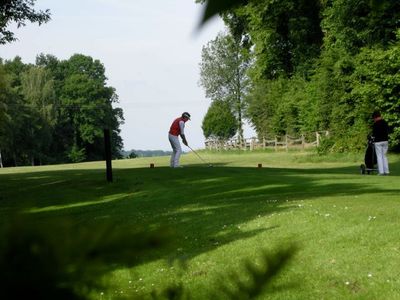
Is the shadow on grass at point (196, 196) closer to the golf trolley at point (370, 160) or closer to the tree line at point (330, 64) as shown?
the golf trolley at point (370, 160)

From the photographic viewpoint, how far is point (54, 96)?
69.1m

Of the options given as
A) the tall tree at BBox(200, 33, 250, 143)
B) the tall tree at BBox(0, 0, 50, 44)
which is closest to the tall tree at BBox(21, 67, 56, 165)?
the tall tree at BBox(200, 33, 250, 143)

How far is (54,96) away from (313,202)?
62.9 metres

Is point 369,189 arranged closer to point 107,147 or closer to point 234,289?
point 107,147

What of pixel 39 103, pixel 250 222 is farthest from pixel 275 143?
pixel 250 222

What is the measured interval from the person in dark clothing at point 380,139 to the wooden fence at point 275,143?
18.4m

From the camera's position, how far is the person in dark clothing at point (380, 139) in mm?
16672

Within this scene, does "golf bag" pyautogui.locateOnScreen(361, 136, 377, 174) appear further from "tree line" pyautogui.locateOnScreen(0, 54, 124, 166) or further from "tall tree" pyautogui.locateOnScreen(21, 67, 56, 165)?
"tall tree" pyautogui.locateOnScreen(21, 67, 56, 165)

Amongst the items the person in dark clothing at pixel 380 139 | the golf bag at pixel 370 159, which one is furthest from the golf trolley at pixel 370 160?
the person in dark clothing at pixel 380 139

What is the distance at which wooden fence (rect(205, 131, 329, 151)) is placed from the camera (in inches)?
1651

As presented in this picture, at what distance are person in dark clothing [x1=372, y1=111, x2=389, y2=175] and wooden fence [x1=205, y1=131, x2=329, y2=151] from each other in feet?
60.5

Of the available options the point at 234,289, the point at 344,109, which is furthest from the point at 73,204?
the point at 344,109

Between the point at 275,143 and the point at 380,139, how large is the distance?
102 ft

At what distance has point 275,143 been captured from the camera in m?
47.8
